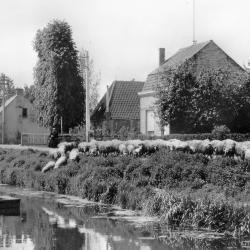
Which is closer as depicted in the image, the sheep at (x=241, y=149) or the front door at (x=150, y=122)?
the sheep at (x=241, y=149)

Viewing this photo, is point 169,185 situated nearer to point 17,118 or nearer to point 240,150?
point 240,150

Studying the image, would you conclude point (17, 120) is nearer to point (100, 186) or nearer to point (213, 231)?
point (100, 186)

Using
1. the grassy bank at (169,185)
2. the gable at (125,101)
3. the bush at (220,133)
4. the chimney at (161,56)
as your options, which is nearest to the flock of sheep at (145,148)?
the grassy bank at (169,185)

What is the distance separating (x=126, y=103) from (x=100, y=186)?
103ft

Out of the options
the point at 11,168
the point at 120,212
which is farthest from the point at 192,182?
the point at 11,168

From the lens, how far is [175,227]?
14.2 m

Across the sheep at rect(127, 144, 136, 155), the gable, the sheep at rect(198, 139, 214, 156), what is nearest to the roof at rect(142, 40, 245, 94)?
the gable

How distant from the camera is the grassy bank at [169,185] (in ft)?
45.1

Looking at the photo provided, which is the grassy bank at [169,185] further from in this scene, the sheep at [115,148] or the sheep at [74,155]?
the sheep at [115,148]

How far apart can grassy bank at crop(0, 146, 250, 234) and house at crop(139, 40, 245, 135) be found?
16506 millimetres

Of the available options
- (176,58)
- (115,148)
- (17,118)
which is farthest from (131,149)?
(17,118)

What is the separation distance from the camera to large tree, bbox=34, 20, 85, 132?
50.8m

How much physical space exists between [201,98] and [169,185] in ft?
58.2

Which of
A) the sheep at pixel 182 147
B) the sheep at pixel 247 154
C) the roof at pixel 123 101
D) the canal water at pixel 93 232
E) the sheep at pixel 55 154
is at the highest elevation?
the roof at pixel 123 101
